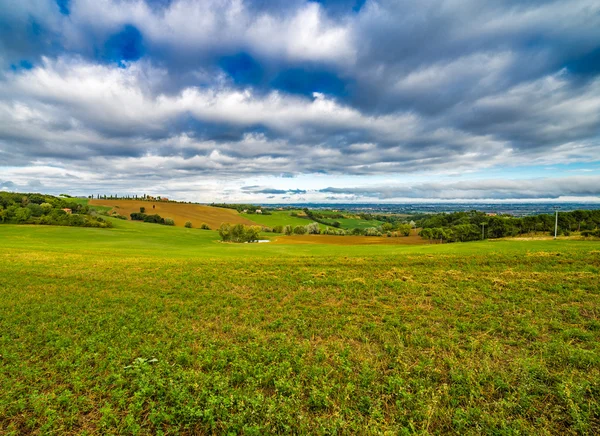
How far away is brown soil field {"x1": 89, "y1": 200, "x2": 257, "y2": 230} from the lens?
111 m

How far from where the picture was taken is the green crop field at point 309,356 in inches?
221

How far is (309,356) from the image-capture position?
7.90 meters

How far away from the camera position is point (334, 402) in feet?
19.9

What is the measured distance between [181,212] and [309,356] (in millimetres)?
125507

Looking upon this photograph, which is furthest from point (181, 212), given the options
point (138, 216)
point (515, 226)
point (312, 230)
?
point (515, 226)

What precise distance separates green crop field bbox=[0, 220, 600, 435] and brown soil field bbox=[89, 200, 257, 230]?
9703 centimetres

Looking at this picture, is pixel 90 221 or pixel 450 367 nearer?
pixel 450 367

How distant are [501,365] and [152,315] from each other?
11.9m

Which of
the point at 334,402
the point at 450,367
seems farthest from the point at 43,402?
the point at 450,367

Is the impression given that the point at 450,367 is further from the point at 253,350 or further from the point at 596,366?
the point at 253,350

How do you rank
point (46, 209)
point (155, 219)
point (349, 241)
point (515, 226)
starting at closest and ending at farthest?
point (349, 241)
point (515, 226)
point (46, 209)
point (155, 219)

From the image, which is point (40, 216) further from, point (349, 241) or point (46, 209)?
point (349, 241)

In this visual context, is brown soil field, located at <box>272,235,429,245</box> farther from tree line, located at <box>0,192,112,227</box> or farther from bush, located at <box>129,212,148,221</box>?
bush, located at <box>129,212,148,221</box>

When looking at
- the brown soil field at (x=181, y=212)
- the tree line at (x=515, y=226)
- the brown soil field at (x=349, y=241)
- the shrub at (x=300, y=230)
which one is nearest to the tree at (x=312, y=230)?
the shrub at (x=300, y=230)
